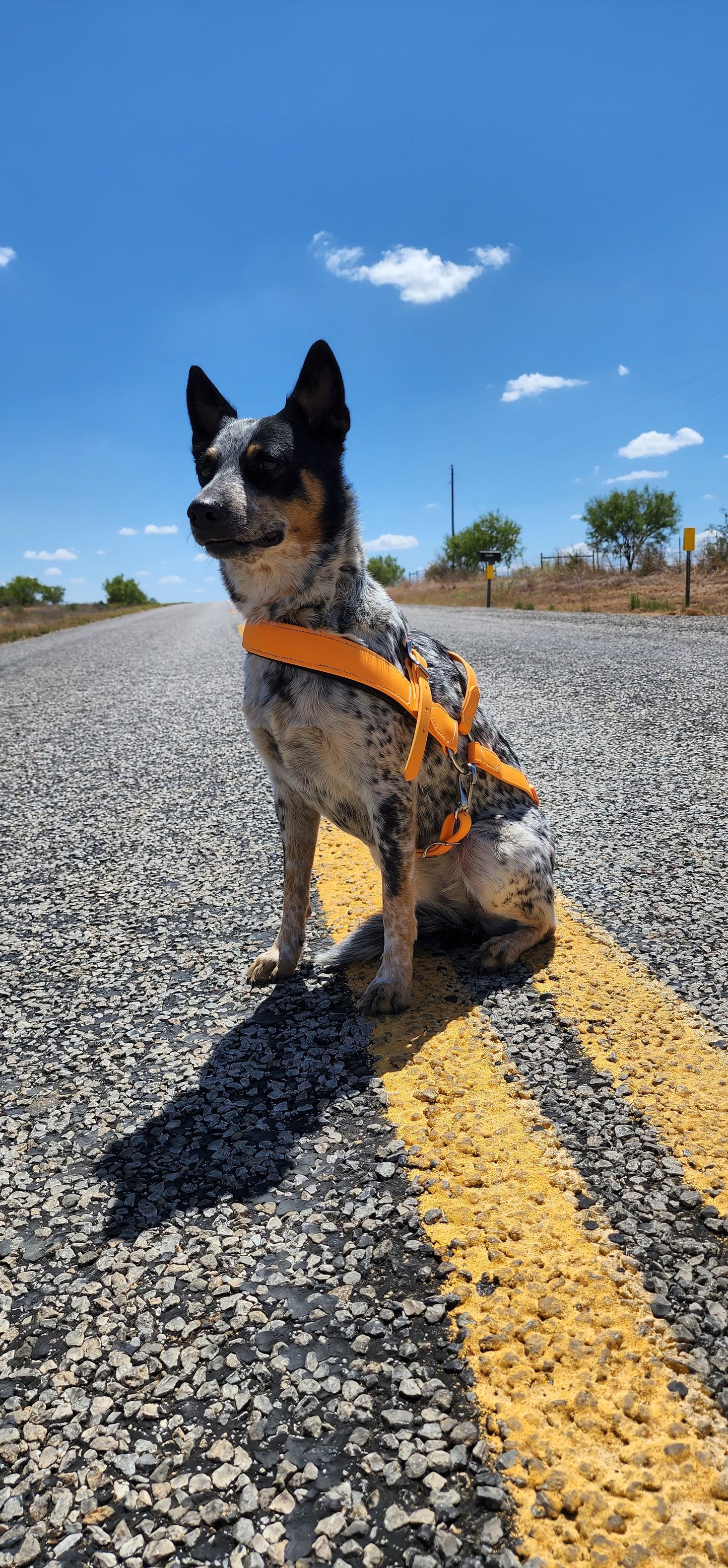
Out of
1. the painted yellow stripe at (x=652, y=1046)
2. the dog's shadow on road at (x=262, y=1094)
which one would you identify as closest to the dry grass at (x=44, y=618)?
the dog's shadow on road at (x=262, y=1094)

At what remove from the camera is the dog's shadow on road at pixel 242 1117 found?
181 cm

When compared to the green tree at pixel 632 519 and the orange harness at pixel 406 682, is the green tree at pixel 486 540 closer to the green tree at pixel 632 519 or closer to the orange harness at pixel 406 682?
the green tree at pixel 632 519

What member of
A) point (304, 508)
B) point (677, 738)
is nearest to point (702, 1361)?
point (304, 508)

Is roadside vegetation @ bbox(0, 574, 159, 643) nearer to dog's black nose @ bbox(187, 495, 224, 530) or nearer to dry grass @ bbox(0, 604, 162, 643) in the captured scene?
dry grass @ bbox(0, 604, 162, 643)

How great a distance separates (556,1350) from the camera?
136 centimetres

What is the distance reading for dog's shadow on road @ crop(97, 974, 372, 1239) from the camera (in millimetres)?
1811

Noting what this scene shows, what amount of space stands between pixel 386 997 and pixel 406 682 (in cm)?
103

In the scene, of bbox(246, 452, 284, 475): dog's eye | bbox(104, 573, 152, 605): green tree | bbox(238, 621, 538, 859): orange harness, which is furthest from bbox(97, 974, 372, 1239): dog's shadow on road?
bbox(104, 573, 152, 605): green tree

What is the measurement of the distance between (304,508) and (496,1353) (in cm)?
232

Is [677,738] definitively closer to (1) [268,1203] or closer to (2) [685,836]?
(2) [685,836]

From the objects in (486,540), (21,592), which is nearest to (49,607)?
(21,592)

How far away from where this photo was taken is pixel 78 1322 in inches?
58.6

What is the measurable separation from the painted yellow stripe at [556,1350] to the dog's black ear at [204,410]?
2430 mm

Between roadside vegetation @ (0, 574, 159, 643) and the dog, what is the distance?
67.6ft
